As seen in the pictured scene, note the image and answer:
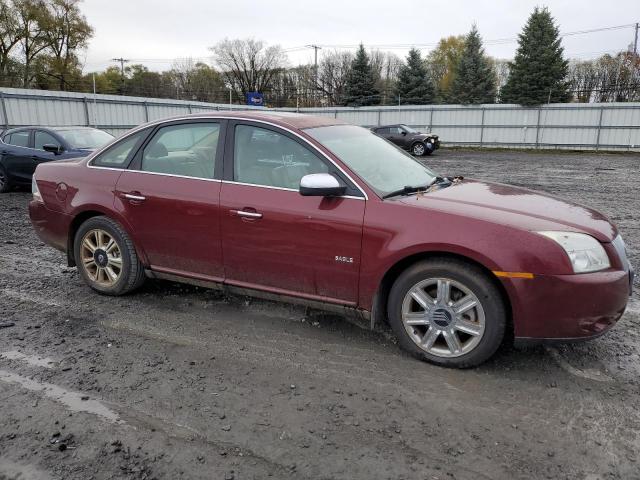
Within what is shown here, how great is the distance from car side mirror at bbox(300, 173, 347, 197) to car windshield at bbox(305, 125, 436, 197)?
0.25 meters

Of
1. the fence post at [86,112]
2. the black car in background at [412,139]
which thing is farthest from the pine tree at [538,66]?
the fence post at [86,112]

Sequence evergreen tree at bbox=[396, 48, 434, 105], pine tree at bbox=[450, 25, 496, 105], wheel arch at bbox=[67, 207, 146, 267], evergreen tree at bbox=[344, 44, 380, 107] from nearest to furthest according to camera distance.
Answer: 1. wheel arch at bbox=[67, 207, 146, 267]
2. pine tree at bbox=[450, 25, 496, 105]
3. evergreen tree at bbox=[396, 48, 434, 105]
4. evergreen tree at bbox=[344, 44, 380, 107]

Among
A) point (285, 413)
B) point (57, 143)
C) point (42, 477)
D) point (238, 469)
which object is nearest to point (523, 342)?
point (285, 413)

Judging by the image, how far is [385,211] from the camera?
3.45m

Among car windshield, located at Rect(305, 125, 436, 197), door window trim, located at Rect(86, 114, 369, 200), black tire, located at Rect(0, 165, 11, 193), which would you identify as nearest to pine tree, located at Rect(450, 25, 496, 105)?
black tire, located at Rect(0, 165, 11, 193)

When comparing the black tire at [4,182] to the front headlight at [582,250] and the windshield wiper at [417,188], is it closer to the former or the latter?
the windshield wiper at [417,188]

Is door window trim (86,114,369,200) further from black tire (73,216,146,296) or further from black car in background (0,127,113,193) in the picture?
black car in background (0,127,113,193)

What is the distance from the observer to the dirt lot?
2486mm

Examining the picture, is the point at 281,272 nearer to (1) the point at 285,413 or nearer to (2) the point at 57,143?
(1) the point at 285,413

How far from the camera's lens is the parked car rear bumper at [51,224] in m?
4.86

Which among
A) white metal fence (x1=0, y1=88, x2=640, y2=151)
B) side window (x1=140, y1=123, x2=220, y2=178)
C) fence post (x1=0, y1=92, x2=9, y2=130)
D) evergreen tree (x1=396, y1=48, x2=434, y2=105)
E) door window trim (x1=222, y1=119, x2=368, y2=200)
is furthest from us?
evergreen tree (x1=396, y1=48, x2=434, y2=105)

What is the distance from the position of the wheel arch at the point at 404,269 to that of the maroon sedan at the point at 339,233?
10 mm

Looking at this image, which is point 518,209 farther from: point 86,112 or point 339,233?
point 86,112

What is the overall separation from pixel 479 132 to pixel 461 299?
101ft
